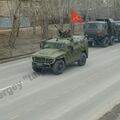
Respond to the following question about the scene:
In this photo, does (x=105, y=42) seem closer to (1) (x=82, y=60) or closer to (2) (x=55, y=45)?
(1) (x=82, y=60)

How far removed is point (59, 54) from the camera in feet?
54.2

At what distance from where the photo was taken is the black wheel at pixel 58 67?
1623 cm

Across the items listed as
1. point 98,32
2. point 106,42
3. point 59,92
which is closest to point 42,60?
point 59,92

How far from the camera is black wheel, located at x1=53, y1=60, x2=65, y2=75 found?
16.2m

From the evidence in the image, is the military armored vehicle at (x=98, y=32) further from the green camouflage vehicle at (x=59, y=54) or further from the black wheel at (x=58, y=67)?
the black wheel at (x=58, y=67)

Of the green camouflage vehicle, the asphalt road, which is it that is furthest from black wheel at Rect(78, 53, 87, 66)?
the asphalt road

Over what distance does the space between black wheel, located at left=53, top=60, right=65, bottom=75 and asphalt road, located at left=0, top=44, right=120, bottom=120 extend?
26cm

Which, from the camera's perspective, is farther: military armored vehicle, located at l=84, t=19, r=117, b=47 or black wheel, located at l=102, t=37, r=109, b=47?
black wheel, located at l=102, t=37, r=109, b=47

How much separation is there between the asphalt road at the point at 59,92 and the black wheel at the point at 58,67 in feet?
0.86

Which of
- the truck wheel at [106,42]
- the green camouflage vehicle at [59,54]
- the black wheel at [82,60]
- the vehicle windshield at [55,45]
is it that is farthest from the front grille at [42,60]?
the truck wheel at [106,42]

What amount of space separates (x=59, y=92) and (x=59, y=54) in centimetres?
360

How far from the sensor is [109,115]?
10.1 meters

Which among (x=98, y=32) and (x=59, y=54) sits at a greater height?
(x=98, y=32)

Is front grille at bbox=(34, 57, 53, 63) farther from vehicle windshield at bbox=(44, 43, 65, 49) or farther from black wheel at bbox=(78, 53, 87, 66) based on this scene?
black wheel at bbox=(78, 53, 87, 66)
